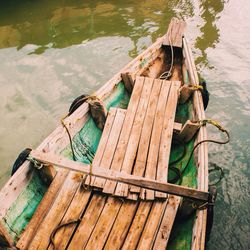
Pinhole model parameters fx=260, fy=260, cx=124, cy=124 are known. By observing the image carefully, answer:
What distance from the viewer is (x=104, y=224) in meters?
3.15

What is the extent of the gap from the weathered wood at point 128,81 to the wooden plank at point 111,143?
3.14ft

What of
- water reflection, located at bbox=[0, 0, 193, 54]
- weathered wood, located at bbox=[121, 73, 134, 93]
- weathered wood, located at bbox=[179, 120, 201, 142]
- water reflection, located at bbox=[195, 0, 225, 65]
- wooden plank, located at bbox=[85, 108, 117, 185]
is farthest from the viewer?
water reflection, located at bbox=[0, 0, 193, 54]

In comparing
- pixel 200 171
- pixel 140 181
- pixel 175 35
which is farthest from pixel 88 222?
pixel 175 35

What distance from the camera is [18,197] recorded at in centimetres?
325

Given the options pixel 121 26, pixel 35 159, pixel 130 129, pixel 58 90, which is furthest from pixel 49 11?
pixel 35 159

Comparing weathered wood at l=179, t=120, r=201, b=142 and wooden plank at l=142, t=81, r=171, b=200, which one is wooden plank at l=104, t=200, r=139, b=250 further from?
weathered wood at l=179, t=120, r=201, b=142

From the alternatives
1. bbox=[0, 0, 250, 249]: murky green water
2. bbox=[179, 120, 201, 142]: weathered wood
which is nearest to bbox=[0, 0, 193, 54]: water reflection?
bbox=[0, 0, 250, 249]: murky green water

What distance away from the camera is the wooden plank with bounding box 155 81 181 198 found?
382 centimetres

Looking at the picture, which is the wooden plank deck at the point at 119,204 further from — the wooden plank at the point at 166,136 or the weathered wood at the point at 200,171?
the weathered wood at the point at 200,171

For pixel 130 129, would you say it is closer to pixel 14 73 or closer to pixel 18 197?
pixel 18 197

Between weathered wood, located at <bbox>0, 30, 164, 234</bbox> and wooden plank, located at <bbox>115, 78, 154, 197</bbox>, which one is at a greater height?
weathered wood, located at <bbox>0, 30, 164, 234</bbox>

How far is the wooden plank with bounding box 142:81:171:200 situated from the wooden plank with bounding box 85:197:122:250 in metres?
0.45

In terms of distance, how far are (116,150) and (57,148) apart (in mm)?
920

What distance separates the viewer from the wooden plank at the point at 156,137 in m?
3.82
